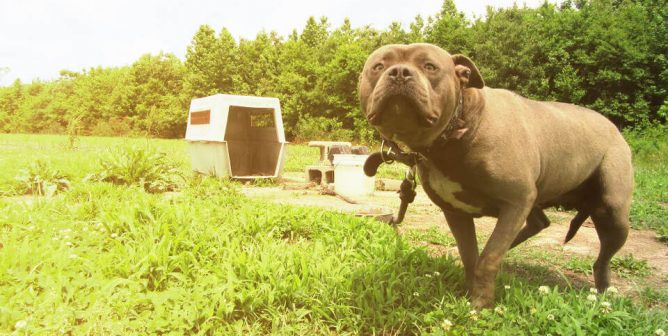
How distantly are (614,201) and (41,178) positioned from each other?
Result: 6379 mm

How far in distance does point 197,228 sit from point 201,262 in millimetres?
590

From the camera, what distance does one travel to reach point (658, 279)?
332 cm

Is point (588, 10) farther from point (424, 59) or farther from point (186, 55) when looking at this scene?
point (186, 55)

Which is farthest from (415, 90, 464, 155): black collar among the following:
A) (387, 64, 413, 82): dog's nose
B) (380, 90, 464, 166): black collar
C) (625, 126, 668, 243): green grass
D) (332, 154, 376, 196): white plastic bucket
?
(332, 154, 376, 196): white plastic bucket

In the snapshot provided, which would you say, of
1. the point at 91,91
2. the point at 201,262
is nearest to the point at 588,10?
the point at 201,262

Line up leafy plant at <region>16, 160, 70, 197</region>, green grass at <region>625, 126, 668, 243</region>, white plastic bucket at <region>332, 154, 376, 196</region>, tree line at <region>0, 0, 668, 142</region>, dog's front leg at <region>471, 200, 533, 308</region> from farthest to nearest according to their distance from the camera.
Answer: tree line at <region>0, 0, 668, 142</region>, white plastic bucket at <region>332, 154, 376, 196</region>, leafy plant at <region>16, 160, 70, 197</region>, green grass at <region>625, 126, 668, 243</region>, dog's front leg at <region>471, 200, 533, 308</region>

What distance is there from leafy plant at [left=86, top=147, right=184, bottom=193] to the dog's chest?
4.85 meters

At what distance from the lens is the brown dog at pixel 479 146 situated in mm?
1952

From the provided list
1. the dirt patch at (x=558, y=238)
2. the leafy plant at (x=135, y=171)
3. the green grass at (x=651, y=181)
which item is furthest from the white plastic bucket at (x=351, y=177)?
the green grass at (x=651, y=181)

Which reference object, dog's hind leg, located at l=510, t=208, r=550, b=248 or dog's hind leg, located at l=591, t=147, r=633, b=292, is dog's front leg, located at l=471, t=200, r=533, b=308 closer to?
dog's hind leg, located at l=591, t=147, r=633, b=292

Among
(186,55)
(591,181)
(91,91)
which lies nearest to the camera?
(591,181)

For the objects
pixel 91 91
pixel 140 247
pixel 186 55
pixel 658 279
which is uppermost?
pixel 186 55

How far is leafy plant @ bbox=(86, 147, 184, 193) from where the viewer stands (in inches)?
247

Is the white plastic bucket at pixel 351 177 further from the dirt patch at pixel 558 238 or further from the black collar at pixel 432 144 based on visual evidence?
the black collar at pixel 432 144
